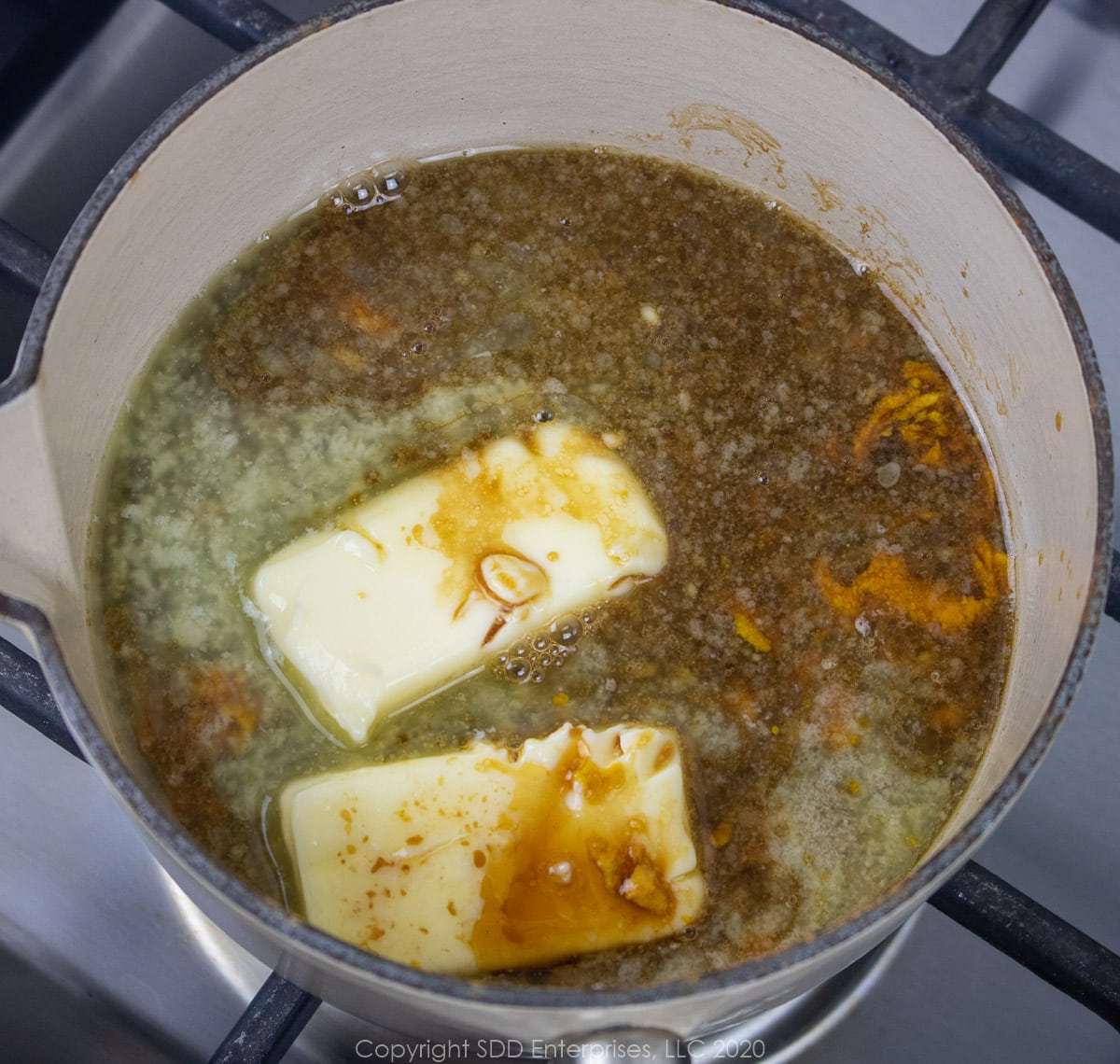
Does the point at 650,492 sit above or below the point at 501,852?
above

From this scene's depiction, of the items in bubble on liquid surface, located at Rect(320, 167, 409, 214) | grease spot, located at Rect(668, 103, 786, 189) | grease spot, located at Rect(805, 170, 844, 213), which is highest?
grease spot, located at Rect(805, 170, 844, 213)

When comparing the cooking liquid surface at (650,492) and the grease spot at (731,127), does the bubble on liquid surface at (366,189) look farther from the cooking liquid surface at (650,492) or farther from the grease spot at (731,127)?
the grease spot at (731,127)

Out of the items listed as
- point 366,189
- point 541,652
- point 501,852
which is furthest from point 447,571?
point 366,189

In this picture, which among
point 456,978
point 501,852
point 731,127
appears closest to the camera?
point 456,978

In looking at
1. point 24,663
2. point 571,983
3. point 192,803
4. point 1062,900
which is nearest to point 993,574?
point 1062,900

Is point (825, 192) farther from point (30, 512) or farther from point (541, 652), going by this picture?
point (30, 512)

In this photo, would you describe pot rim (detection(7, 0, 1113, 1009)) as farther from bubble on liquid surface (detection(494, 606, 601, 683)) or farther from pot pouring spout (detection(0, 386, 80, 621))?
bubble on liquid surface (detection(494, 606, 601, 683))

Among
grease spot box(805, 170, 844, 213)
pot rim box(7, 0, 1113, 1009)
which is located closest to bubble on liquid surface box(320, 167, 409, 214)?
pot rim box(7, 0, 1113, 1009)
